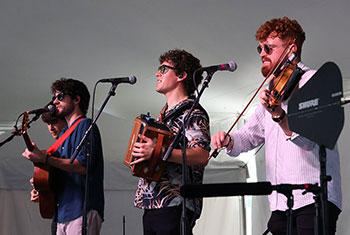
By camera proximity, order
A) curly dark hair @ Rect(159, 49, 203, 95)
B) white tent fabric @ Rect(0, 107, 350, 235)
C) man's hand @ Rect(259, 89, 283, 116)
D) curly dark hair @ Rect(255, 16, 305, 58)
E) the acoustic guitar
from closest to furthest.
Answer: man's hand @ Rect(259, 89, 283, 116)
curly dark hair @ Rect(255, 16, 305, 58)
curly dark hair @ Rect(159, 49, 203, 95)
the acoustic guitar
white tent fabric @ Rect(0, 107, 350, 235)

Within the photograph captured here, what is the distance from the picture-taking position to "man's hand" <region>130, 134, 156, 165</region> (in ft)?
7.55

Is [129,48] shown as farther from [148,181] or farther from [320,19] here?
[148,181]

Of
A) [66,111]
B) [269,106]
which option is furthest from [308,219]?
[66,111]

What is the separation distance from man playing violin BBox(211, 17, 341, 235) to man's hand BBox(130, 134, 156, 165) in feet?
1.06

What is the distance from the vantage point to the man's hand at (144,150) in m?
2.30

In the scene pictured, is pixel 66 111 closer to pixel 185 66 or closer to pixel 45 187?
pixel 45 187

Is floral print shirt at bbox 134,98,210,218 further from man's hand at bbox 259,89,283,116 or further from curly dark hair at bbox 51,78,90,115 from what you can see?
curly dark hair at bbox 51,78,90,115

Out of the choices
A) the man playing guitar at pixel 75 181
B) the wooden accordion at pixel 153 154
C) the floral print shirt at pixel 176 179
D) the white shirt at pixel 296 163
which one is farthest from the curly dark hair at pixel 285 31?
the man playing guitar at pixel 75 181

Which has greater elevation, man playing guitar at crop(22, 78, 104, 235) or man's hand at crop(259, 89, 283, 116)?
man's hand at crop(259, 89, 283, 116)

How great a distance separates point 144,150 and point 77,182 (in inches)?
31.5

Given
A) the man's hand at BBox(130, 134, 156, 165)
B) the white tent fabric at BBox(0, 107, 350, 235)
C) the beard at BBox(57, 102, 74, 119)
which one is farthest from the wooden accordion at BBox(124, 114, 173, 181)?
the white tent fabric at BBox(0, 107, 350, 235)

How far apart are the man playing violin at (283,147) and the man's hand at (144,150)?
323 millimetres

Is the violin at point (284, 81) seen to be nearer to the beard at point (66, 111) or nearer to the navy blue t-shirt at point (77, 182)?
the navy blue t-shirt at point (77, 182)

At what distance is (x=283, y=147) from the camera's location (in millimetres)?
2051
